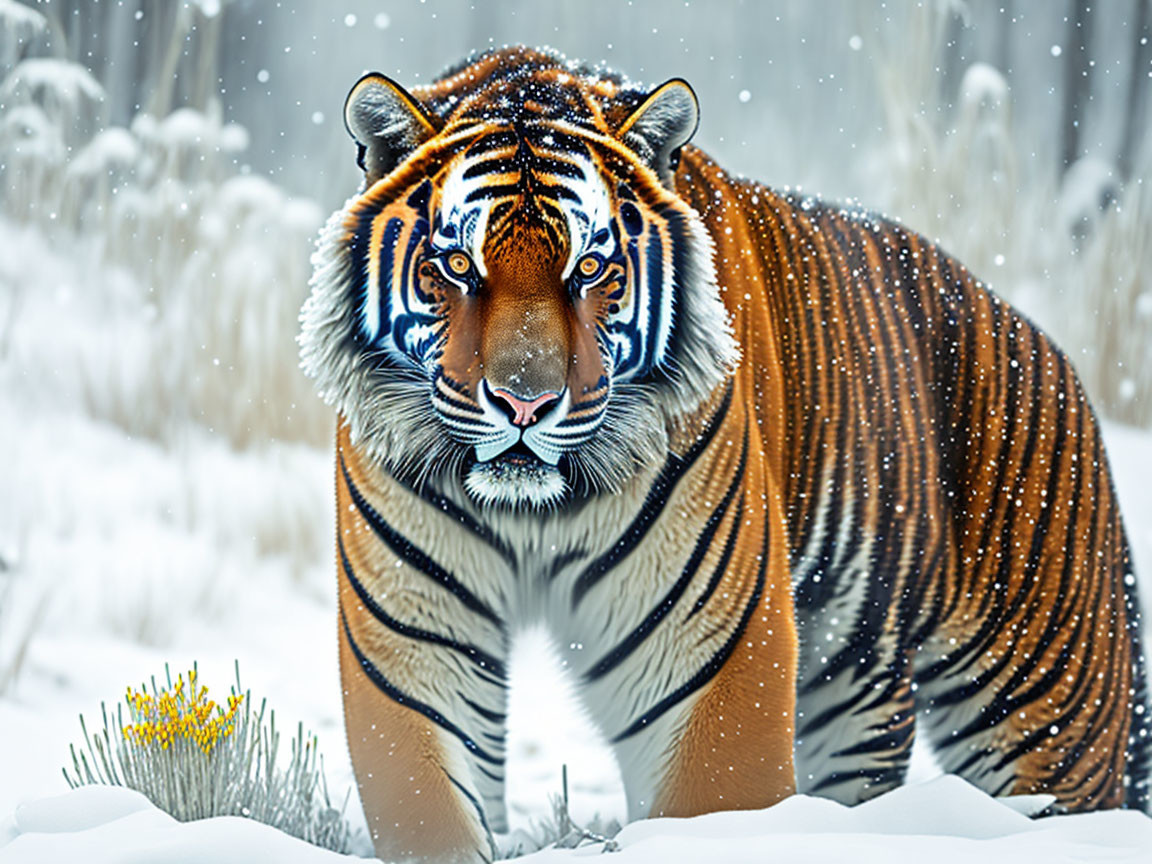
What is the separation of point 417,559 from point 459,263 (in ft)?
1.79

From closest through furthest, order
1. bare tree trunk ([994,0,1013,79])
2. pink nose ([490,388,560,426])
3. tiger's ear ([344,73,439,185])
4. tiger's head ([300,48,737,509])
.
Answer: pink nose ([490,388,560,426]), tiger's head ([300,48,737,509]), tiger's ear ([344,73,439,185]), bare tree trunk ([994,0,1013,79])

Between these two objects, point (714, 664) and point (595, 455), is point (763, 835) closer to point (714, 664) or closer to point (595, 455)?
point (714, 664)

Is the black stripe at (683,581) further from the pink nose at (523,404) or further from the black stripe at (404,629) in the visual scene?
the pink nose at (523,404)

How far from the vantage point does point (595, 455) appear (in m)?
2.40

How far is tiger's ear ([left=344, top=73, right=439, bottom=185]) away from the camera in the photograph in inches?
92.4

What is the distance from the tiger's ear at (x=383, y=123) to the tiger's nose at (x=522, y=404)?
1.69 feet

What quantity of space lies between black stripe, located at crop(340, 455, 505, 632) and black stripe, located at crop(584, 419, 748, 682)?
261 millimetres

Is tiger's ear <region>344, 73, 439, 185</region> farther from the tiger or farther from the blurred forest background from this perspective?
the blurred forest background

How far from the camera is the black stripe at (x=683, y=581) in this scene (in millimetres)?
2473

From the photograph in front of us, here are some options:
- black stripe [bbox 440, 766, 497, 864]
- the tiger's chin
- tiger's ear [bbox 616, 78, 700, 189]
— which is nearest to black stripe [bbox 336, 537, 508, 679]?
black stripe [bbox 440, 766, 497, 864]

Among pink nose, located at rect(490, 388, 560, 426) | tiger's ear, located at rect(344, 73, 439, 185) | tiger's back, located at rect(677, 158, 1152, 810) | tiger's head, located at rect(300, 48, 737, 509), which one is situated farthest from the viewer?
tiger's back, located at rect(677, 158, 1152, 810)

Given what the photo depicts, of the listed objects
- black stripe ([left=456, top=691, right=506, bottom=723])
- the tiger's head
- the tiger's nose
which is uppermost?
the tiger's head

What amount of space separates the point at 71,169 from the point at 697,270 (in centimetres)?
417

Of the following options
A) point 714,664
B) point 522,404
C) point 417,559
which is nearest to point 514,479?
point 522,404
